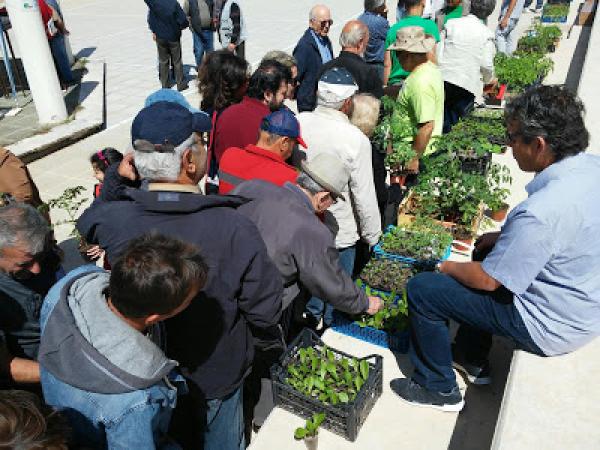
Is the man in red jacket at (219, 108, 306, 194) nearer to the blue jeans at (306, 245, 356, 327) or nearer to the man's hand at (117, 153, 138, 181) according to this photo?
the man's hand at (117, 153, 138, 181)

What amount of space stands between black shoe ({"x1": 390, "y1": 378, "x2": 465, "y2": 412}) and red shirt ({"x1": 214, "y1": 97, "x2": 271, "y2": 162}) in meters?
1.98

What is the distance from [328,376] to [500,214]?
2.60 m

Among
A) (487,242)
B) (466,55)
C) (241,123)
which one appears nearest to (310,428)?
(487,242)

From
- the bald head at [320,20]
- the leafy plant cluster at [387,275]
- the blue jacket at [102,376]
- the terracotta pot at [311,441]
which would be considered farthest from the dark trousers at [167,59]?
the blue jacket at [102,376]

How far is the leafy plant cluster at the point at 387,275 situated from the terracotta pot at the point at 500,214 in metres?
1.39

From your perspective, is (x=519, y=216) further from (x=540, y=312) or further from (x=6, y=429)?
(x=6, y=429)

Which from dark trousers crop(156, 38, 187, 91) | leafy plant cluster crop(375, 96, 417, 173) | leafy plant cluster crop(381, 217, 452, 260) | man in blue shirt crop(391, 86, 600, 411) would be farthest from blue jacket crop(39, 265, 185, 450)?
dark trousers crop(156, 38, 187, 91)

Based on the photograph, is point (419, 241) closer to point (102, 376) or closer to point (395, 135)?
point (395, 135)

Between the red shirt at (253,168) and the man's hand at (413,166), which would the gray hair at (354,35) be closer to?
the man's hand at (413,166)

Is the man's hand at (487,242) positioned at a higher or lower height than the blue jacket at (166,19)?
lower

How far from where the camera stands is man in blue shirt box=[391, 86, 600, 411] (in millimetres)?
2172

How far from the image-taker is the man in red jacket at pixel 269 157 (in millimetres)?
3092

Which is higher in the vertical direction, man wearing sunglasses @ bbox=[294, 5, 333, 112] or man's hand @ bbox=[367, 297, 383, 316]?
man wearing sunglasses @ bbox=[294, 5, 333, 112]

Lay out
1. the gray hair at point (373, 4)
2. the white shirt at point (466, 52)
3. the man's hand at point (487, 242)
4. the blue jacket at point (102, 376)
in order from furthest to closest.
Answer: the gray hair at point (373, 4) → the white shirt at point (466, 52) → the man's hand at point (487, 242) → the blue jacket at point (102, 376)
